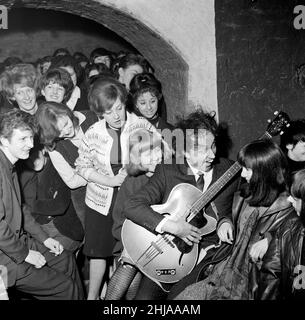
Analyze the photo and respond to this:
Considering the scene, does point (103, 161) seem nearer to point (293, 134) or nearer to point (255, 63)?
point (293, 134)

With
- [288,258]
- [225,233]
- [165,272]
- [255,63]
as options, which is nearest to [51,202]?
[165,272]

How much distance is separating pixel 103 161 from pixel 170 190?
74cm

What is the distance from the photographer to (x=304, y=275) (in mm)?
3375

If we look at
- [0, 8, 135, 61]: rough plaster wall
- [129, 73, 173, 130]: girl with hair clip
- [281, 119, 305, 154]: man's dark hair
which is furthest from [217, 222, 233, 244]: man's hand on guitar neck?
[0, 8, 135, 61]: rough plaster wall

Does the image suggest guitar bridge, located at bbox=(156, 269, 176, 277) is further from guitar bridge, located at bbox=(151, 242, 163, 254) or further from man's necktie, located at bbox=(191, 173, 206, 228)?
man's necktie, located at bbox=(191, 173, 206, 228)

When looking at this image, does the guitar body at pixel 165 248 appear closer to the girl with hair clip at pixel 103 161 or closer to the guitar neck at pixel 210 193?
the guitar neck at pixel 210 193

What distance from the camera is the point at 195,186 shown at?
156 inches

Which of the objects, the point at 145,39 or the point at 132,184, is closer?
the point at 132,184

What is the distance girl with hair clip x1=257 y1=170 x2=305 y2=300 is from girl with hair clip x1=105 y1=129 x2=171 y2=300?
105 centimetres

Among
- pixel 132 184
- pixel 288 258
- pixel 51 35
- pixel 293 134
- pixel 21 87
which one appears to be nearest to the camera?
pixel 288 258

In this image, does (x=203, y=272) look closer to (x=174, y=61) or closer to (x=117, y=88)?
(x=117, y=88)

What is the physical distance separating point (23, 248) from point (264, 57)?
9.37 ft

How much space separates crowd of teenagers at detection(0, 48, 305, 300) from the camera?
3.60m

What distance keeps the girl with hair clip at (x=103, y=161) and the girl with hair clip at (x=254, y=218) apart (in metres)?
1.03
